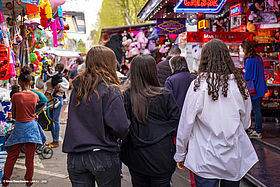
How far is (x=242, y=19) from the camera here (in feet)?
31.3

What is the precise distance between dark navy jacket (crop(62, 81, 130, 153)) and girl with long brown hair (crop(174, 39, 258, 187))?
0.63 meters

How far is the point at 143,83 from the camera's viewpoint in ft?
10.9

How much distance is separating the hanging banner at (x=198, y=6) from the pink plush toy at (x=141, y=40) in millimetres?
4683

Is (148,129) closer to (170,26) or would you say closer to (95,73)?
(95,73)

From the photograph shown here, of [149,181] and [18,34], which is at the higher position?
[18,34]

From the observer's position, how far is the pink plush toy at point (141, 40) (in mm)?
13133

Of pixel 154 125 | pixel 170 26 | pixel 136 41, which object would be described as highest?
pixel 170 26

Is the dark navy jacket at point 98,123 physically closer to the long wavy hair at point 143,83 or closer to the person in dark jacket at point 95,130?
the person in dark jacket at point 95,130

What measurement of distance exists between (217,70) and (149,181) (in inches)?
47.3

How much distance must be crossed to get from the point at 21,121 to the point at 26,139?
0.29 meters

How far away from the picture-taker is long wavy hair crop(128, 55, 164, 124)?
3.24 m

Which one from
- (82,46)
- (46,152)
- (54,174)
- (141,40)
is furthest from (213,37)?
(82,46)

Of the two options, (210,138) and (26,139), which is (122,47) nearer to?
(26,139)

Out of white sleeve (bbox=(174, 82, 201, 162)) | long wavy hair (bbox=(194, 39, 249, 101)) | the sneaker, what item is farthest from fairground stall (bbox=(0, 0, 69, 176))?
the sneaker
